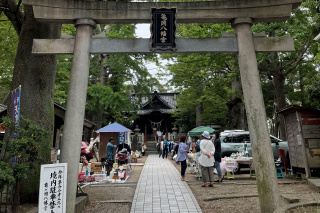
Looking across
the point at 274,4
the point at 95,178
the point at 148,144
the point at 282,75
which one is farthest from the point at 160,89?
the point at 274,4

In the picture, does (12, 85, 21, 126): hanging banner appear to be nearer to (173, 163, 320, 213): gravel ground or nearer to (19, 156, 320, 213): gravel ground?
(19, 156, 320, 213): gravel ground

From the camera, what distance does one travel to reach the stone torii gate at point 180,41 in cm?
478

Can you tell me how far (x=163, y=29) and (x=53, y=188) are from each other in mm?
3841

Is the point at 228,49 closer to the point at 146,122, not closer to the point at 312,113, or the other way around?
the point at 312,113

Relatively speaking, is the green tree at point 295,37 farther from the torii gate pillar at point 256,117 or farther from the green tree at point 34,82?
the green tree at point 34,82

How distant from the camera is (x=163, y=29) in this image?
17.2ft

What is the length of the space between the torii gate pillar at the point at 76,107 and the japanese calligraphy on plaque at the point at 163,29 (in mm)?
1356

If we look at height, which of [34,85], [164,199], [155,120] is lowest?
[164,199]

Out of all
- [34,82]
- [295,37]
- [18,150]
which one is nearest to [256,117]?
[18,150]

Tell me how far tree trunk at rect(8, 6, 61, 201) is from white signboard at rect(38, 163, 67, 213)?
1419 millimetres

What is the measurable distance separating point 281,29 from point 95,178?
10.7m

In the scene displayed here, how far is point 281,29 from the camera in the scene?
11.3 m

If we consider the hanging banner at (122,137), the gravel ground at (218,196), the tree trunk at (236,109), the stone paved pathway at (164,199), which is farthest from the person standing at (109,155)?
the tree trunk at (236,109)

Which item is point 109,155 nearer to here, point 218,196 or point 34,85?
point 34,85
